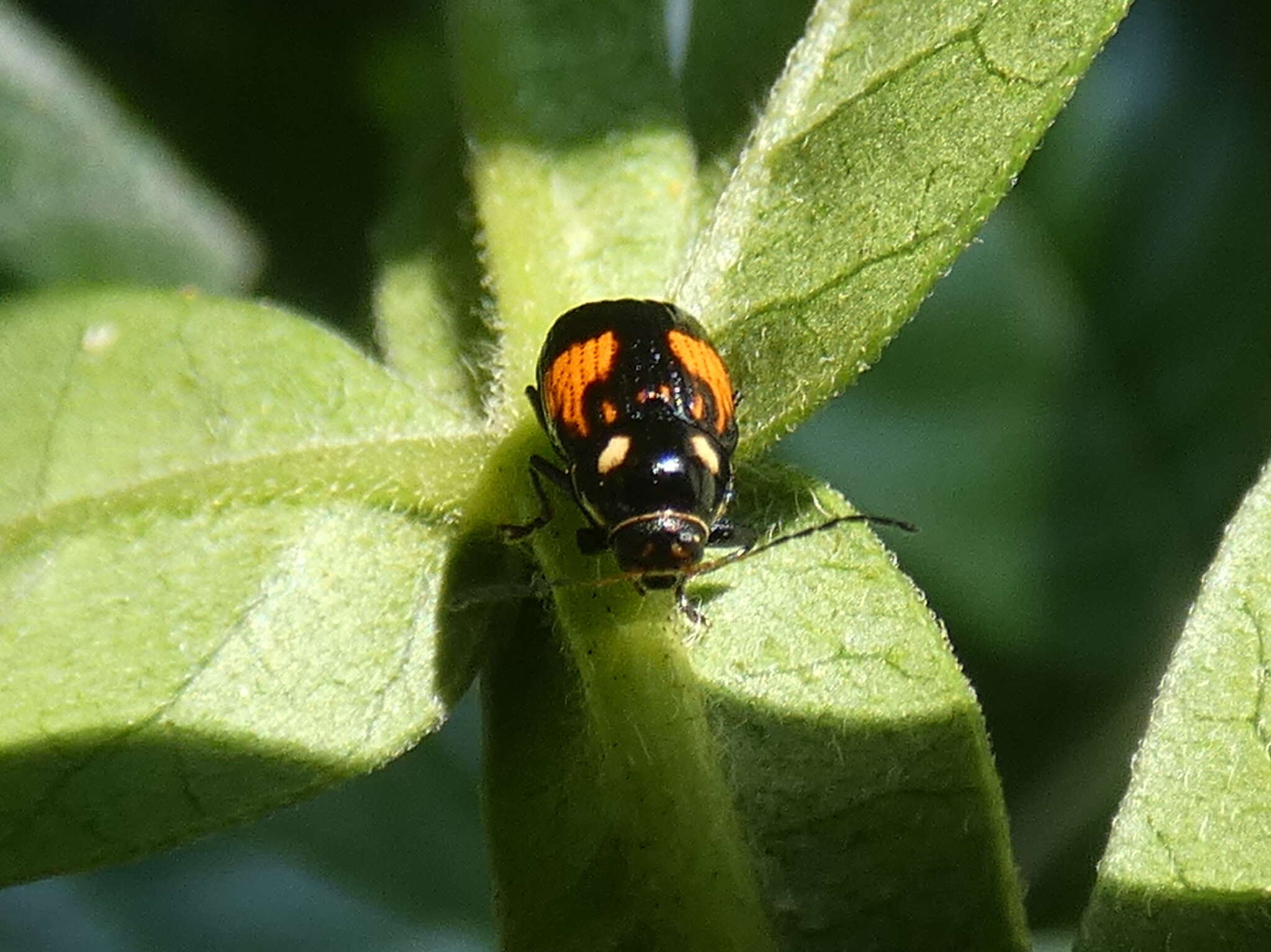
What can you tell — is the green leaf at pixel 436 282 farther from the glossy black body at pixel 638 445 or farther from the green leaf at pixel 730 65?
the green leaf at pixel 730 65

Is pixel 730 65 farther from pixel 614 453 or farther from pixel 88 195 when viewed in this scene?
pixel 88 195

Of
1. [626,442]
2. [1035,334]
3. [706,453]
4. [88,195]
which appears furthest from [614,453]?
[88,195]

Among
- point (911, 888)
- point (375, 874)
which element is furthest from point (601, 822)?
point (375, 874)

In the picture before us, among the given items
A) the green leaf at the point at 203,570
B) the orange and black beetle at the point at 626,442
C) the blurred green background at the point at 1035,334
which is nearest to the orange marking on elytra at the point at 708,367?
the orange and black beetle at the point at 626,442

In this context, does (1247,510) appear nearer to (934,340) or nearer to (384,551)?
Answer: (384,551)

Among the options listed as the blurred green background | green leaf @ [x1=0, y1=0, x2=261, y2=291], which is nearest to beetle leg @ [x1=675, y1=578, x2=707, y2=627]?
the blurred green background

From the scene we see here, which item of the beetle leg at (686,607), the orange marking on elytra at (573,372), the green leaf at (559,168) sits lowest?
the beetle leg at (686,607)
